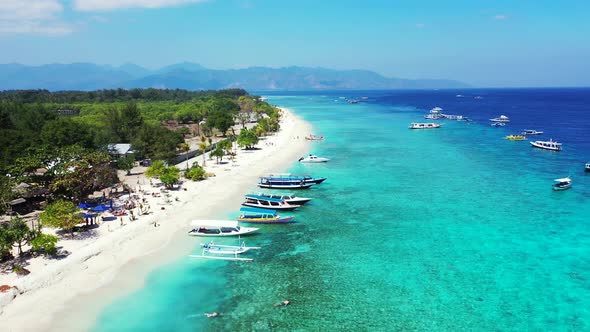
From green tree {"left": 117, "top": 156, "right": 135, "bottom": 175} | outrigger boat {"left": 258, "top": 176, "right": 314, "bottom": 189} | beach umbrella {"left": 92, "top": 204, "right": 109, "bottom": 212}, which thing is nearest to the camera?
beach umbrella {"left": 92, "top": 204, "right": 109, "bottom": 212}

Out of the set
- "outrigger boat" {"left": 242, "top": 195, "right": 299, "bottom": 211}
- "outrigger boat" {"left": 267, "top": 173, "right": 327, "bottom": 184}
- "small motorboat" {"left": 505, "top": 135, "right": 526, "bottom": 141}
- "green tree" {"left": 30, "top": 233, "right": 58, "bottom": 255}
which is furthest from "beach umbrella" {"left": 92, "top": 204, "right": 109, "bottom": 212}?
"small motorboat" {"left": 505, "top": 135, "right": 526, "bottom": 141}

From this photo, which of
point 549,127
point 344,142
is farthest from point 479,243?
point 549,127

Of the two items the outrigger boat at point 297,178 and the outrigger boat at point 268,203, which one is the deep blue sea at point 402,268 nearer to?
the outrigger boat at point 297,178

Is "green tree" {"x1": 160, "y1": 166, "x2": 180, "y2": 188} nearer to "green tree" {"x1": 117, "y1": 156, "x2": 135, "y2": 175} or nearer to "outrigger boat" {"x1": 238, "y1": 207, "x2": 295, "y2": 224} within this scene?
"green tree" {"x1": 117, "y1": 156, "x2": 135, "y2": 175}

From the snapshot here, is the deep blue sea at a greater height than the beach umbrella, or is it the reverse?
the beach umbrella

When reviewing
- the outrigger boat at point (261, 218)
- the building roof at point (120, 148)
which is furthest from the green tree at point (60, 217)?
the building roof at point (120, 148)
